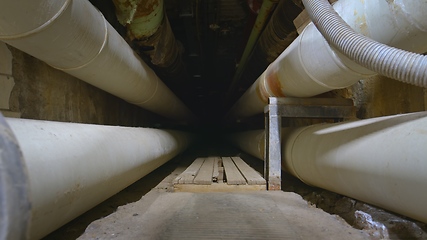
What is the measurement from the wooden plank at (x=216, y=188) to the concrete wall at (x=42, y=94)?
985mm

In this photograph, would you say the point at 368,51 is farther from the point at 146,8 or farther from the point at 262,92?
the point at 146,8

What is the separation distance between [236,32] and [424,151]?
343cm

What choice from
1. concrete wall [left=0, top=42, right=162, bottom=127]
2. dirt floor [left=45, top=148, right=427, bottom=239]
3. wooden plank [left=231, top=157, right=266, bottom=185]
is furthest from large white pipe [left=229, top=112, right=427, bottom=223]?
concrete wall [left=0, top=42, right=162, bottom=127]

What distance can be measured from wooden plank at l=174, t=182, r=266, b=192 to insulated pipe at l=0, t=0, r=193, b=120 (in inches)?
35.1

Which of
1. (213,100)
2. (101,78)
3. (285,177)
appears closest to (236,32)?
(285,177)

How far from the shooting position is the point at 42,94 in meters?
1.69

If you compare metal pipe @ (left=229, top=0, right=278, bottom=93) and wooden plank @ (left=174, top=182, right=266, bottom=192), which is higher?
metal pipe @ (left=229, top=0, right=278, bottom=93)

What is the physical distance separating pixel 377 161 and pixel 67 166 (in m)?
1.17

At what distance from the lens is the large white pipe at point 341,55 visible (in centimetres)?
96

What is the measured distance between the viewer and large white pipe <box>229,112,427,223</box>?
3.05 ft

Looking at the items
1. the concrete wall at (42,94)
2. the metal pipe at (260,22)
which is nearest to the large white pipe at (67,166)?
the concrete wall at (42,94)

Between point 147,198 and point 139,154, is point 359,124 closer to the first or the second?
point 139,154

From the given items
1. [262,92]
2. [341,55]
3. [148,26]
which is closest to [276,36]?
[262,92]

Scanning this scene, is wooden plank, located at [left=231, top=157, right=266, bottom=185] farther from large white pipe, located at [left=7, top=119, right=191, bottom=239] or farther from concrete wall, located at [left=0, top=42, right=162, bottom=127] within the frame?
concrete wall, located at [left=0, top=42, right=162, bottom=127]
